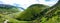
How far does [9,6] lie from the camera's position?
187cm

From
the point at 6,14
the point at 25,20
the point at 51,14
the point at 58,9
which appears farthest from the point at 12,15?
the point at 58,9

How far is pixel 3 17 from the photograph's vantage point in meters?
1.80

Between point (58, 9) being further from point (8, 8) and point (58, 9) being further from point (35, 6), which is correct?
point (8, 8)

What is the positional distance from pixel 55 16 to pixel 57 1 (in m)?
0.26

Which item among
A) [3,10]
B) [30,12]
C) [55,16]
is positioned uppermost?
[3,10]

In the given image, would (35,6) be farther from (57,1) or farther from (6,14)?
(6,14)

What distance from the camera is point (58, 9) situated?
5.90 ft

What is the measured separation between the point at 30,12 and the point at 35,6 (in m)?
0.13

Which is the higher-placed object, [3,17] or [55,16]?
[3,17]

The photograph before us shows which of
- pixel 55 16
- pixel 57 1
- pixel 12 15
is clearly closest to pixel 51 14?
pixel 55 16

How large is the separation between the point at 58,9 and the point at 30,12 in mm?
455

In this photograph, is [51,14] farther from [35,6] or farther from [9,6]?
[9,6]

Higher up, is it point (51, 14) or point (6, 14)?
point (6, 14)

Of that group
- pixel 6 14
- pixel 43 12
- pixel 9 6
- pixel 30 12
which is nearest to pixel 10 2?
pixel 9 6
